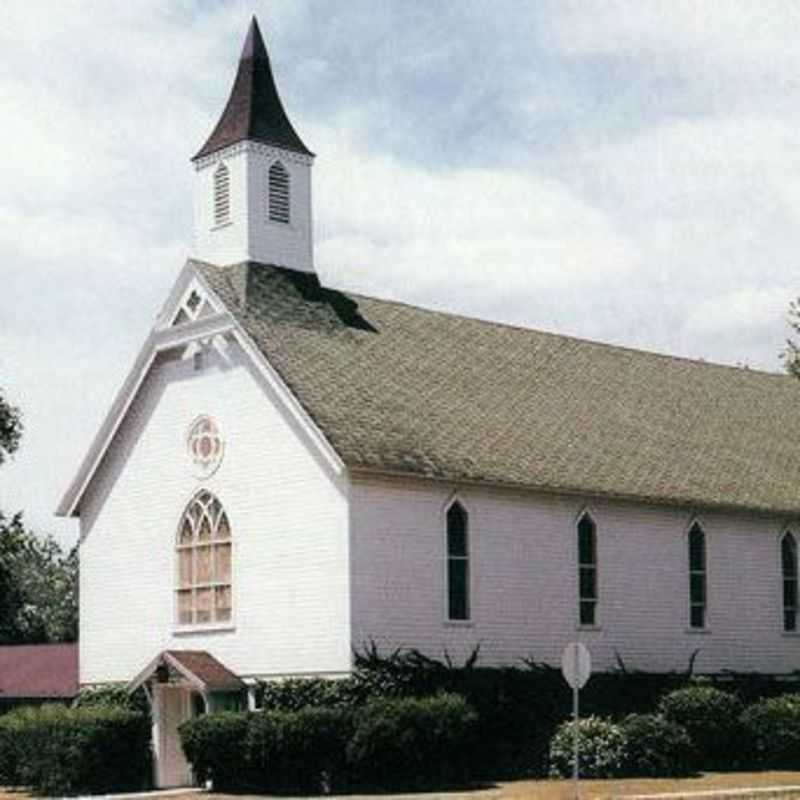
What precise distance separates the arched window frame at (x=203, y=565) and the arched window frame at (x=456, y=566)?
17.4 ft


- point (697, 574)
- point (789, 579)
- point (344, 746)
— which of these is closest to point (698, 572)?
point (697, 574)

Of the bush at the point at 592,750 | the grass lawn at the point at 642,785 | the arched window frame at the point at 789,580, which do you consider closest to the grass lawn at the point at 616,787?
the grass lawn at the point at 642,785

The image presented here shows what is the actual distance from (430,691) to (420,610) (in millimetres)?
1954

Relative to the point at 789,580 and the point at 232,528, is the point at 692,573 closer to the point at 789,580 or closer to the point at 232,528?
the point at 789,580

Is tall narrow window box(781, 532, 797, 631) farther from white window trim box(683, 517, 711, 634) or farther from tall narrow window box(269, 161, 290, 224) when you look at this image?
tall narrow window box(269, 161, 290, 224)

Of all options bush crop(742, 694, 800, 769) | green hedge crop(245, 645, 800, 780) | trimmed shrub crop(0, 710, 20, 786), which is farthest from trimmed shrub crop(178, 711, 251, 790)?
bush crop(742, 694, 800, 769)

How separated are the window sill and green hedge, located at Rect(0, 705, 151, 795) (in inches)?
90.0

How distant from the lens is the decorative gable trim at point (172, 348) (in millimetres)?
42688

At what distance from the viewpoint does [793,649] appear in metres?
53.2

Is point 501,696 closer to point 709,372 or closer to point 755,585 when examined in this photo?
point 755,585

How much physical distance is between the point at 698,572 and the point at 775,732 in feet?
20.5

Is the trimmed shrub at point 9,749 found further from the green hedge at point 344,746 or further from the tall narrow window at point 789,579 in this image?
the tall narrow window at point 789,579

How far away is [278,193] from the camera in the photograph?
4912 centimetres

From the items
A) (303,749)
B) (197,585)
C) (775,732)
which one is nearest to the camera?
(303,749)
